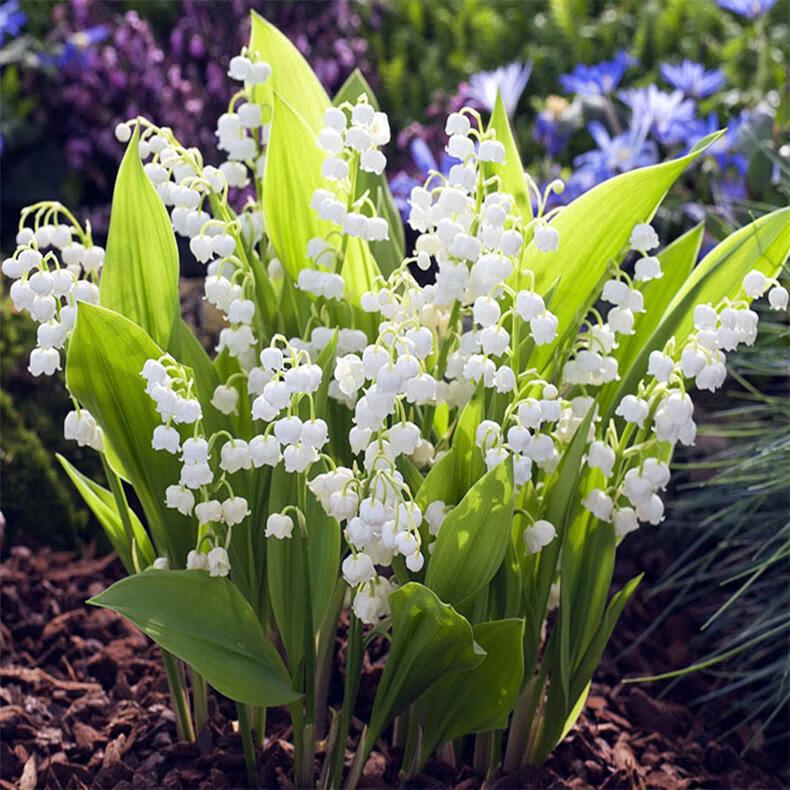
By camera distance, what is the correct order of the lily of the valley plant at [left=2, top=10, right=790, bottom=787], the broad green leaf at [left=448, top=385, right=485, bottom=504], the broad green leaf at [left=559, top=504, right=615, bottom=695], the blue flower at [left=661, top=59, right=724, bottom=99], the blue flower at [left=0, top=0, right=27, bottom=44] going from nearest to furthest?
the lily of the valley plant at [left=2, top=10, right=790, bottom=787] < the broad green leaf at [left=448, top=385, right=485, bottom=504] < the broad green leaf at [left=559, top=504, right=615, bottom=695] < the blue flower at [left=661, top=59, right=724, bottom=99] < the blue flower at [left=0, top=0, right=27, bottom=44]

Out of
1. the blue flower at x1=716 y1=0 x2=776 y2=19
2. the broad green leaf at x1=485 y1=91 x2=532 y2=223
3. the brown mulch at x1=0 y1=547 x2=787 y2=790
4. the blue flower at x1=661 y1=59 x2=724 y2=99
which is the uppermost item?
the broad green leaf at x1=485 y1=91 x2=532 y2=223

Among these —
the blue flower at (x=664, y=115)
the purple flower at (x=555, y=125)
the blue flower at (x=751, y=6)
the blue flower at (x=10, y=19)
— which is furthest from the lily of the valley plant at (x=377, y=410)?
the blue flower at (x=10, y=19)

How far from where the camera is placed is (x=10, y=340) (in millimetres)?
2969

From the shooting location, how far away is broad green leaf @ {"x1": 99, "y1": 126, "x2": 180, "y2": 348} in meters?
1.71

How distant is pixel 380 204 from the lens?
1.91m

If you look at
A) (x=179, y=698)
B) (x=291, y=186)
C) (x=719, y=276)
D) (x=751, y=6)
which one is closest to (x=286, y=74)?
(x=291, y=186)

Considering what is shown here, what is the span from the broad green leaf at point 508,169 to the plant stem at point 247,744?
86cm

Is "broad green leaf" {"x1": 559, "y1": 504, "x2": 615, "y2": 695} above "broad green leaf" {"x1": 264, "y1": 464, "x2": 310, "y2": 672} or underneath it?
underneath

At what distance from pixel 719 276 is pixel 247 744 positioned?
99 cm

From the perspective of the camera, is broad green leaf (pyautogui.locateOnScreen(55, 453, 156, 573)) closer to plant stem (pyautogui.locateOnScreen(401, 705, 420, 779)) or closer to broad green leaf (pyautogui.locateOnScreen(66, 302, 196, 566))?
broad green leaf (pyautogui.locateOnScreen(66, 302, 196, 566))

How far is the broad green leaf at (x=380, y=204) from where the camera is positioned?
6.32 ft

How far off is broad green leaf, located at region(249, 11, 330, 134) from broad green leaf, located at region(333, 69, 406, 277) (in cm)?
5

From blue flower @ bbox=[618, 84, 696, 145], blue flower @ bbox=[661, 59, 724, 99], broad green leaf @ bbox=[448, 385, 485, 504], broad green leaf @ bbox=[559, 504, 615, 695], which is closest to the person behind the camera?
broad green leaf @ bbox=[448, 385, 485, 504]

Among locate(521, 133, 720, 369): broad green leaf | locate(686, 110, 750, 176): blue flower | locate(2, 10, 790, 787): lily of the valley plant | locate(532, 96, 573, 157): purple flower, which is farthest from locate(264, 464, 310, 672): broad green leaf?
locate(532, 96, 573, 157): purple flower
